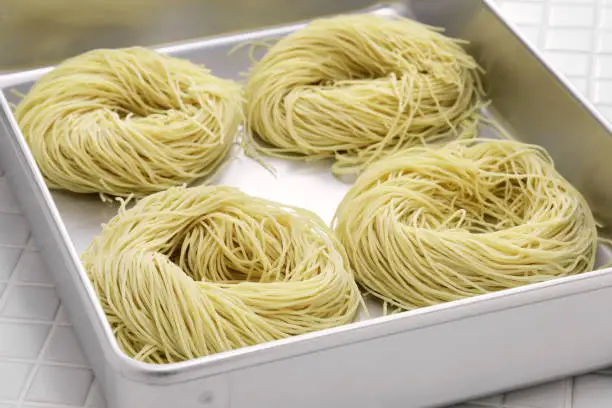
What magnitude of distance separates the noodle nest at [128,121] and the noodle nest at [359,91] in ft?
0.25

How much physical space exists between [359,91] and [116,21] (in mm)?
477

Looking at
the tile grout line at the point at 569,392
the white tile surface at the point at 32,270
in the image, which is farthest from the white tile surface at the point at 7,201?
the tile grout line at the point at 569,392

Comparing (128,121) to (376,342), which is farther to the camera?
(128,121)

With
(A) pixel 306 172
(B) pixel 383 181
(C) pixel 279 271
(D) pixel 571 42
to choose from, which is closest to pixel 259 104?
(A) pixel 306 172

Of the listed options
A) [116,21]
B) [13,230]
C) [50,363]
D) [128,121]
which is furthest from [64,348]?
[116,21]

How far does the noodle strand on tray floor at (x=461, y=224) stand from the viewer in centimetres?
162

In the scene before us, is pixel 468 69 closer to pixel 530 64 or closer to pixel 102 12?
pixel 530 64

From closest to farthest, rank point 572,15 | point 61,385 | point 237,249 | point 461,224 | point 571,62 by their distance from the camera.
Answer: point 61,385 → point 237,249 → point 461,224 → point 571,62 → point 572,15

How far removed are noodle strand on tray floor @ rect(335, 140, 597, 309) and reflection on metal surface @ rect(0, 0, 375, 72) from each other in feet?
1.66

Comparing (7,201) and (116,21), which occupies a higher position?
(116,21)

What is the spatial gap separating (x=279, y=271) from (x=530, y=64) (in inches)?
23.7

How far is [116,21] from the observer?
2141 millimetres

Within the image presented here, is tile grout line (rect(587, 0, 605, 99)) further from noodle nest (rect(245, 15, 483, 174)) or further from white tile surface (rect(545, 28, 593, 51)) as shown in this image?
noodle nest (rect(245, 15, 483, 174))

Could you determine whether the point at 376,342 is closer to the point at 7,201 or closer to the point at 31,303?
the point at 31,303
